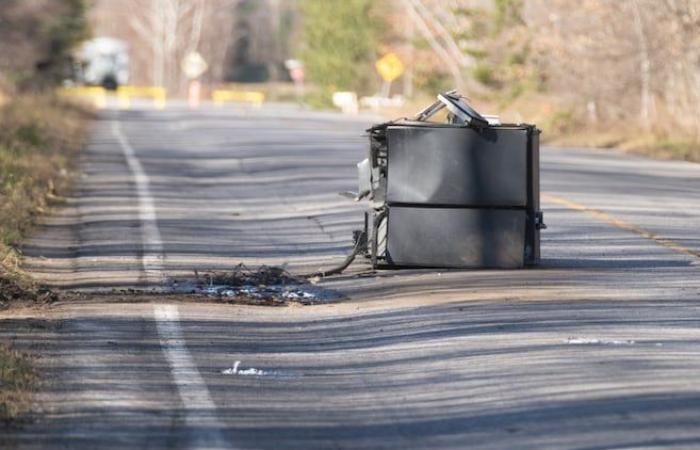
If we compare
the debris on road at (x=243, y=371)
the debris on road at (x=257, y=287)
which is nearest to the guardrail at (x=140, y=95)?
the debris on road at (x=257, y=287)

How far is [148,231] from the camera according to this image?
16141mm

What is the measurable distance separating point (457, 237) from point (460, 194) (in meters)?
0.40

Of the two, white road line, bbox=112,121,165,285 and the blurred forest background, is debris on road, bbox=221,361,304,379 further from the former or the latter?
the blurred forest background

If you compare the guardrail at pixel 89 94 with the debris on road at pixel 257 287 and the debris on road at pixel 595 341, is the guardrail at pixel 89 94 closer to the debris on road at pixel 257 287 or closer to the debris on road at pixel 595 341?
A: the debris on road at pixel 257 287

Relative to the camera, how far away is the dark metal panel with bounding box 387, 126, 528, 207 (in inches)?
497

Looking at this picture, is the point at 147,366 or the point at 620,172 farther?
the point at 620,172

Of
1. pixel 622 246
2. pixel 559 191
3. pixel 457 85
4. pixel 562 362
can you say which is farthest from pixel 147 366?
pixel 457 85

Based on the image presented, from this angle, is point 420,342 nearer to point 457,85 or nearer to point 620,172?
point 620,172

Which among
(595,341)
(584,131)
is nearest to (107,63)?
(584,131)

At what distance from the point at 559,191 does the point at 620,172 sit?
474 centimetres

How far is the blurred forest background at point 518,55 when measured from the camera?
3394 centimetres

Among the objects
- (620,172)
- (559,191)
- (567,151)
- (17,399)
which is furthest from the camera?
(567,151)

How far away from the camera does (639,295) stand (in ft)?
38.5

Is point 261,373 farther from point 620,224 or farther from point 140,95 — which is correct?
point 140,95
